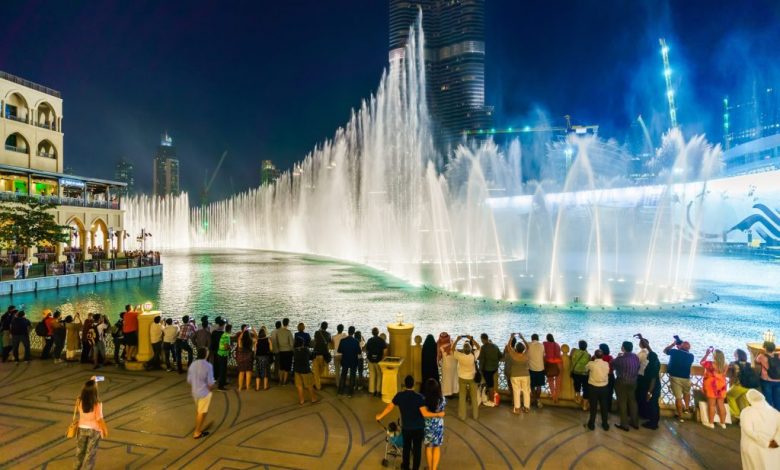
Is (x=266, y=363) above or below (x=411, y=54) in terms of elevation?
below

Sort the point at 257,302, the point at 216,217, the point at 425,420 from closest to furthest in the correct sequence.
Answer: the point at 425,420, the point at 257,302, the point at 216,217

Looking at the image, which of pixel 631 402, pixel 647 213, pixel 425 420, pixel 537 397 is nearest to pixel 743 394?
pixel 631 402

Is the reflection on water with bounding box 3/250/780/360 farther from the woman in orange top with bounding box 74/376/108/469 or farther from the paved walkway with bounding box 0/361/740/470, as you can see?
the woman in orange top with bounding box 74/376/108/469

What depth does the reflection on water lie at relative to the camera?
617 inches

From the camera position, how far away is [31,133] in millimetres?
43438

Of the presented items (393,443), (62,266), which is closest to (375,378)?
(393,443)

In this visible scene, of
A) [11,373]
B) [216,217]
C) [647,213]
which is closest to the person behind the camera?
[11,373]

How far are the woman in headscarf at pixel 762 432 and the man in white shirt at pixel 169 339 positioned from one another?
1076cm

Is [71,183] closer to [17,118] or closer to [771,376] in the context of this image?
[17,118]

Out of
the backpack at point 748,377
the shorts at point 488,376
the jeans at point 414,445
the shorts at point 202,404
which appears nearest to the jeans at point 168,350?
the shorts at point 202,404

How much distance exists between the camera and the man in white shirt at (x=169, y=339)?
10.2 meters

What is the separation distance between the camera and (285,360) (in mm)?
9461

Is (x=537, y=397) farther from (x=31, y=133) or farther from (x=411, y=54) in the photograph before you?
(x=31, y=133)

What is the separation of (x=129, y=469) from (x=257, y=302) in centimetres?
1651
